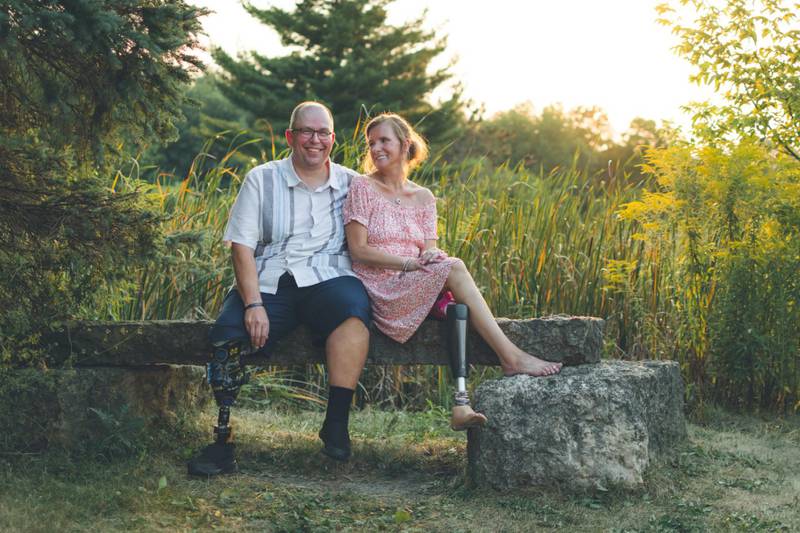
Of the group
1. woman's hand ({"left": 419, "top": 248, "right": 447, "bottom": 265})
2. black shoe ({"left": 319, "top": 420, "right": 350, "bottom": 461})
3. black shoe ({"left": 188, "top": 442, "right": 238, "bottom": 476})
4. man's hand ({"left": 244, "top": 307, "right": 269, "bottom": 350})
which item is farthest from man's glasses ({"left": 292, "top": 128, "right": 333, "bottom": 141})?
black shoe ({"left": 188, "top": 442, "right": 238, "bottom": 476})

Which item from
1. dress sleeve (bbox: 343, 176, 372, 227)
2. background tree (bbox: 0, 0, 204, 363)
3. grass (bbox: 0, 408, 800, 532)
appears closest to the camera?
grass (bbox: 0, 408, 800, 532)

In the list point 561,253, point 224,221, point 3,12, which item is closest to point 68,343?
point 3,12

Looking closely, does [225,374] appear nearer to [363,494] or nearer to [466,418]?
[363,494]

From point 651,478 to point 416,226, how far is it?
1431mm

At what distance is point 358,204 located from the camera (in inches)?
153

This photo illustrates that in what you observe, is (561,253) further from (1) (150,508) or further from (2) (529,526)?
(1) (150,508)

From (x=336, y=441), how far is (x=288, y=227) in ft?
3.07

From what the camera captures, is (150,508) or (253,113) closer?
(150,508)

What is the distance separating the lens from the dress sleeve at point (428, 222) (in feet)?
13.2

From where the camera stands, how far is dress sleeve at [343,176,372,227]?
12.7ft

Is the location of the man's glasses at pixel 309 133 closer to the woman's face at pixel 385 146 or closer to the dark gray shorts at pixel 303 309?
the woman's face at pixel 385 146

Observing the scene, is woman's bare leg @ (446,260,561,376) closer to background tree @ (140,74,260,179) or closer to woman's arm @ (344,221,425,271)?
woman's arm @ (344,221,425,271)

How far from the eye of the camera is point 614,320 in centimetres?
565

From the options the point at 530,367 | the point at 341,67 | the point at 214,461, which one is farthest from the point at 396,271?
the point at 341,67
